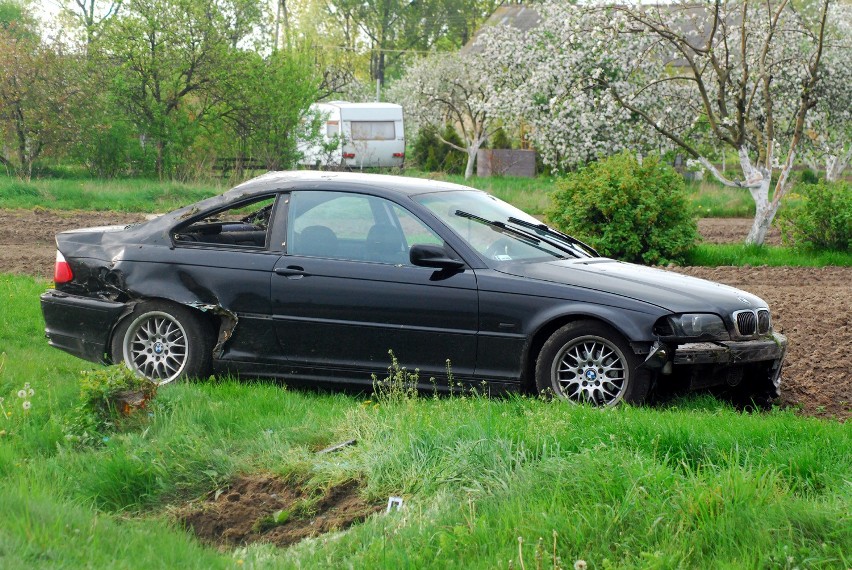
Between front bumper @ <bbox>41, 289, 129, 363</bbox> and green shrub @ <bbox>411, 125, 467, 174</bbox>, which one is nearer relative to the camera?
front bumper @ <bbox>41, 289, 129, 363</bbox>

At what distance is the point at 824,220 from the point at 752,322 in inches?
387

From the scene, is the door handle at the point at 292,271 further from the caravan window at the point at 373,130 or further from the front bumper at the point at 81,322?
the caravan window at the point at 373,130

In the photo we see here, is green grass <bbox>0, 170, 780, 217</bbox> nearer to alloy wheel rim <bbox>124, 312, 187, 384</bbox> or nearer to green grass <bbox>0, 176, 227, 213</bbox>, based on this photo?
green grass <bbox>0, 176, 227, 213</bbox>

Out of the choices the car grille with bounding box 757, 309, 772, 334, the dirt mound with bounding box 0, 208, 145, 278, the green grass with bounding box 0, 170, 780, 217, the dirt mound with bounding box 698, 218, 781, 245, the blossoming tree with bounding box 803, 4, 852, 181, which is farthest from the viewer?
the blossoming tree with bounding box 803, 4, 852, 181

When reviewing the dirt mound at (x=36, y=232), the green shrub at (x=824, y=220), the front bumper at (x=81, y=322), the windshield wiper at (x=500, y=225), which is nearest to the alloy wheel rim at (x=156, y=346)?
the front bumper at (x=81, y=322)

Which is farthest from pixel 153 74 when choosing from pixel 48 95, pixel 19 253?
pixel 19 253

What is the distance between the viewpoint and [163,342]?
7.86m

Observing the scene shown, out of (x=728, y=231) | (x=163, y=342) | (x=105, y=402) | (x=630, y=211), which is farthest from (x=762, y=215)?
(x=105, y=402)

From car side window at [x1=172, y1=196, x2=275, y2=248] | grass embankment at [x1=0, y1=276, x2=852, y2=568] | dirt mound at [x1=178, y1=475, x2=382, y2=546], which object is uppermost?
car side window at [x1=172, y1=196, x2=275, y2=248]

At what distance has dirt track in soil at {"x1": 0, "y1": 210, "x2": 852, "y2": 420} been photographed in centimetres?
764

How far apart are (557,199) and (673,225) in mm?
1711

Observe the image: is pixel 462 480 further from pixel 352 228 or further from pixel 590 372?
pixel 352 228

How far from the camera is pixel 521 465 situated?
16.8 ft

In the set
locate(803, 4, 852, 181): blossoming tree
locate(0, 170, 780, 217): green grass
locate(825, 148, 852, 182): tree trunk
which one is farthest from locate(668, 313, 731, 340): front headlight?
locate(825, 148, 852, 182): tree trunk
